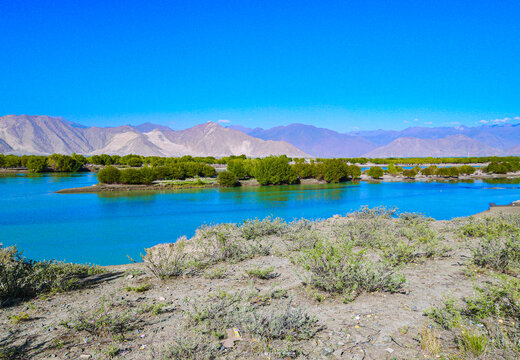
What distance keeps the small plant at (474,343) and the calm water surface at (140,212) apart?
14.5m

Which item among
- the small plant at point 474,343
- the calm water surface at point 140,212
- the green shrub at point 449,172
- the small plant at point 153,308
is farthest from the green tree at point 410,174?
the small plant at point 153,308

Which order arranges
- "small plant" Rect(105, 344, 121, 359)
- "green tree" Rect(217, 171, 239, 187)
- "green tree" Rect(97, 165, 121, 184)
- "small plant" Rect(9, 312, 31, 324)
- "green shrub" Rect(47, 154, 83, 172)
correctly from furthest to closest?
1. "green shrub" Rect(47, 154, 83, 172)
2. "green tree" Rect(217, 171, 239, 187)
3. "green tree" Rect(97, 165, 121, 184)
4. "small plant" Rect(9, 312, 31, 324)
5. "small plant" Rect(105, 344, 121, 359)

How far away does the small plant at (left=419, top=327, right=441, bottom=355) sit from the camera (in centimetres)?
368

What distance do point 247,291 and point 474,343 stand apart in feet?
11.6

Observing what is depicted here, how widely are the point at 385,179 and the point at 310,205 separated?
4108cm

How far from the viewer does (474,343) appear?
3.57 m

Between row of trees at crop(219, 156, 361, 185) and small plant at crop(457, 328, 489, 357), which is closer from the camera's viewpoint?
small plant at crop(457, 328, 489, 357)

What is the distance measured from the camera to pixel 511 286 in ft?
14.5

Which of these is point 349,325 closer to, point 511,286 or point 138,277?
Answer: point 511,286

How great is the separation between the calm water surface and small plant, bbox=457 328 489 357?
14.5 m

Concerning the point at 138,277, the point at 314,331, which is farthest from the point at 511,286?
the point at 138,277

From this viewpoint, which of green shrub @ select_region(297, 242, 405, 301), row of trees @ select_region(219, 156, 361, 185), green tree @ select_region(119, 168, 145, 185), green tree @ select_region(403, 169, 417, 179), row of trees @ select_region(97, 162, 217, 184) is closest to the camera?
green shrub @ select_region(297, 242, 405, 301)

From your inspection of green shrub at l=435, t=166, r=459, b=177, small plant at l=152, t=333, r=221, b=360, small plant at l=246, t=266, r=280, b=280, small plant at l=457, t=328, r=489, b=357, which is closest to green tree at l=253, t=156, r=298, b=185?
green shrub at l=435, t=166, r=459, b=177

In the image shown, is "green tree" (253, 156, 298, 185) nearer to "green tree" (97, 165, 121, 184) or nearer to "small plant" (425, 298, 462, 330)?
"green tree" (97, 165, 121, 184)
